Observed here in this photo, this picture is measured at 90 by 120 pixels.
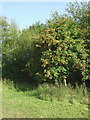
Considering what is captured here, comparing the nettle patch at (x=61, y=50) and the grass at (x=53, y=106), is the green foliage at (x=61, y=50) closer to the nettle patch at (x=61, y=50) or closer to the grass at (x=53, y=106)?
the nettle patch at (x=61, y=50)

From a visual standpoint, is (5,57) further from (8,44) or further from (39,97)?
(39,97)

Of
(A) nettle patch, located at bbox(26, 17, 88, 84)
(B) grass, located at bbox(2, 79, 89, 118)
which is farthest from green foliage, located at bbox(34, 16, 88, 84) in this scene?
(B) grass, located at bbox(2, 79, 89, 118)

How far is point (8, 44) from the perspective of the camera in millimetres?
12789

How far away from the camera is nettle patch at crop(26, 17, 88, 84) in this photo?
25.0 ft

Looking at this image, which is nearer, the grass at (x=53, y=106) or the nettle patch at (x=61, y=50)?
the grass at (x=53, y=106)

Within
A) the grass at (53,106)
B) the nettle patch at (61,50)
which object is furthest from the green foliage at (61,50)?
the grass at (53,106)

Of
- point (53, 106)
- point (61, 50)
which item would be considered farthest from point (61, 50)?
point (53, 106)

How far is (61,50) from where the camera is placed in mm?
7746

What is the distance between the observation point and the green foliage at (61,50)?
25.0 feet

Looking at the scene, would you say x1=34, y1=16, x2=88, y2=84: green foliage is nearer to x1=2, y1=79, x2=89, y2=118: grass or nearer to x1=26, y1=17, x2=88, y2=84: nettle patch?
x1=26, y1=17, x2=88, y2=84: nettle patch

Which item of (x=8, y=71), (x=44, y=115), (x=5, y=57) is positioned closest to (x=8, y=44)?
(x=5, y=57)

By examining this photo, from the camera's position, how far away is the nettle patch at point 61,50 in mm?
7617

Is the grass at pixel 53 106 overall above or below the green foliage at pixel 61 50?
below

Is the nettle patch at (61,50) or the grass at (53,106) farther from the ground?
the nettle patch at (61,50)
